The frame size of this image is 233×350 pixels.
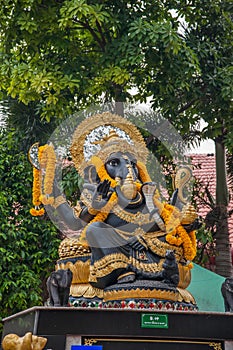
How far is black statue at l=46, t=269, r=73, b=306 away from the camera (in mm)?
6879

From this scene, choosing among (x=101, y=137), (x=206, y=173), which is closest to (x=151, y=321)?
(x=101, y=137)

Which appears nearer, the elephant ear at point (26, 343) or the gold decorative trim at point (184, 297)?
the elephant ear at point (26, 343)

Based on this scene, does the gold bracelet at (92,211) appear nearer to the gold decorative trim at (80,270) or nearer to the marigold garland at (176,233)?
the gold decorative trim at (80,270)

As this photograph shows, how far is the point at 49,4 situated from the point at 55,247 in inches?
154

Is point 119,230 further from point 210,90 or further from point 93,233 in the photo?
point 210,90

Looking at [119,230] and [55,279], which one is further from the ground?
[119,230]

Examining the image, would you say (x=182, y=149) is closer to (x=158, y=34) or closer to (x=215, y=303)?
(x=158, y=34)

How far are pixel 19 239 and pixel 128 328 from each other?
12.6ft

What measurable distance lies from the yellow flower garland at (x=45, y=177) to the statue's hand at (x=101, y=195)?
74cm

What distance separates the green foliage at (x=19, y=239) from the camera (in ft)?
31.6

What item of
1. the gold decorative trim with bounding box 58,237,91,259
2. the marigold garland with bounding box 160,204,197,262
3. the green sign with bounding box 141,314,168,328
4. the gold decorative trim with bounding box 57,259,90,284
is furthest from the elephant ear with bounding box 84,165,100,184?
the green sign with bounding box 141,314,168,328

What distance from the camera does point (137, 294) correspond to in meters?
7.10

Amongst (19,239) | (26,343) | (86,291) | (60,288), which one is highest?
(19,239)

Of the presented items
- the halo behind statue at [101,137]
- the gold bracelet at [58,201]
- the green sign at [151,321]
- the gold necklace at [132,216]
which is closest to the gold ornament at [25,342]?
the green sign at [151,321]
